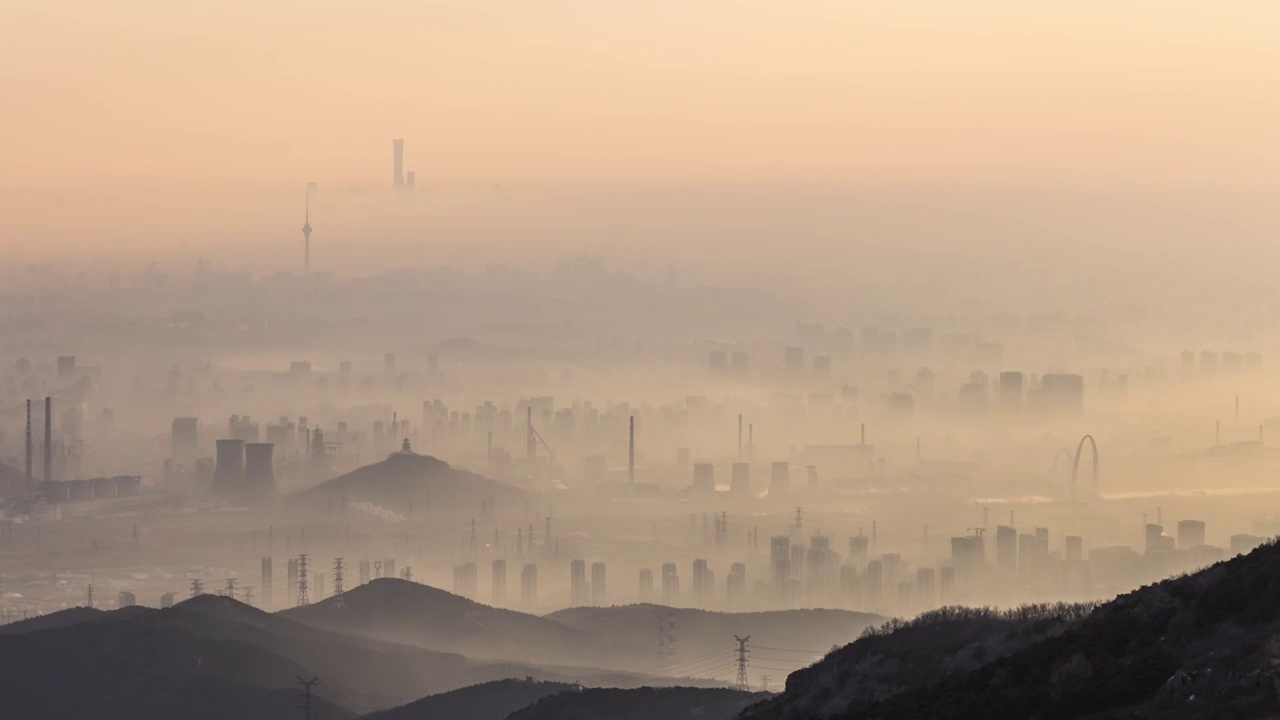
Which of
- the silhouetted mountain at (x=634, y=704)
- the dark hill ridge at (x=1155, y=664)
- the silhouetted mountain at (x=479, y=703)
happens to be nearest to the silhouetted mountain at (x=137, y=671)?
the silhouetted mountain at (x=479, y=703)

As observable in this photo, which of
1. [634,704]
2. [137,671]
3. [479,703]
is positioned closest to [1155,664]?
[634,704]

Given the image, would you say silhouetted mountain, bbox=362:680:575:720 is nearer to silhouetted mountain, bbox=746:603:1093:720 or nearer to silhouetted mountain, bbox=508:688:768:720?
silhouetted mountain, bbox=508:688:768:720

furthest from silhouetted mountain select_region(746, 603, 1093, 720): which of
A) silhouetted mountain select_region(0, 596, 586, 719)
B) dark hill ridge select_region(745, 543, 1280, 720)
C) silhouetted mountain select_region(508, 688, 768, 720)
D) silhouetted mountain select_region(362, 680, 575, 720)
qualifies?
silhouetted mountain select_region(0, 596, 586, 719)

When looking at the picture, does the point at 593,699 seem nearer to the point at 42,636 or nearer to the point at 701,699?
the point at 701,699

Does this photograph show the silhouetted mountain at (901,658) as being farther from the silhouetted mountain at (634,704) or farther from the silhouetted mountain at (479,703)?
the silhouetted mountain at (479,703)

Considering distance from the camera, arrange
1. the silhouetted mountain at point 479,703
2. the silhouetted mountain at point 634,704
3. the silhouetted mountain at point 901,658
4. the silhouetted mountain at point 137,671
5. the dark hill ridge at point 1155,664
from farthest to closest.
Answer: the silhouetted mountain at point 137,671 → the silhouetted mountain at point 479,703 → the silhouetted mountain at point 634,704 → the silhouetted mountain at point 901,658 → the dark hill ridge at point 1155,664

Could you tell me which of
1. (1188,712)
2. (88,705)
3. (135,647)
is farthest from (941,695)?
(135,647)
